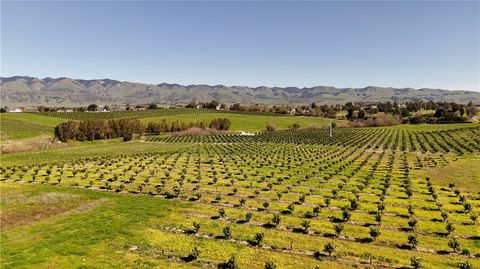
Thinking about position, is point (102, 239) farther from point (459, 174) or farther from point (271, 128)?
point (271, 128)

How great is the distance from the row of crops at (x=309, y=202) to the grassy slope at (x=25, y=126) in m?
72.4

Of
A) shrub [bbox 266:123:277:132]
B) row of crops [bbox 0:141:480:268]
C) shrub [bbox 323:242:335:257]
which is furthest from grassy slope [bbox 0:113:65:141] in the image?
shrub [bbox 323:242:335:257]

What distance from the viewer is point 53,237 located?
2994cm

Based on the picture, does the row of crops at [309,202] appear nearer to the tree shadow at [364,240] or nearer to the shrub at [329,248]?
the tree shadow at [364,240]

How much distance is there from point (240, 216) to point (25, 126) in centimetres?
14871

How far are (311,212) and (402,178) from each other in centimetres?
2684

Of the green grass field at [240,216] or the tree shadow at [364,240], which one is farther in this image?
the tree shadow at [364,240]

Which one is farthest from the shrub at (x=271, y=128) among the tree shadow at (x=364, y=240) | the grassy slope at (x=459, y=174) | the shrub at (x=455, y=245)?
the shrub at (x=455, y=245)

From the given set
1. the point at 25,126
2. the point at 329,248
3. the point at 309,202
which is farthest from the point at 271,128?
the point at 329,248

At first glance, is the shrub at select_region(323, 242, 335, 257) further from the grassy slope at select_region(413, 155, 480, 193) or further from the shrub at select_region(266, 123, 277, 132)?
the shrub at select_region(266, 123, 277, 132)

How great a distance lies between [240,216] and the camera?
120ft

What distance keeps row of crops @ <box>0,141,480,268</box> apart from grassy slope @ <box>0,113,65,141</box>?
7244 cm

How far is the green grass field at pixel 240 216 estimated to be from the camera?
26.6m

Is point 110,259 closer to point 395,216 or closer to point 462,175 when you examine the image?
point 395,216
